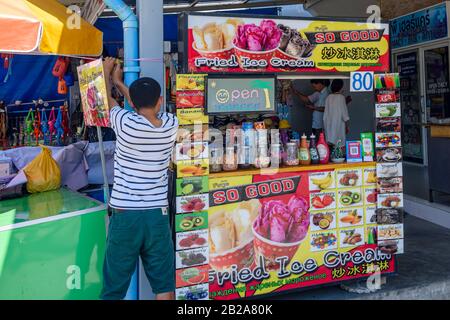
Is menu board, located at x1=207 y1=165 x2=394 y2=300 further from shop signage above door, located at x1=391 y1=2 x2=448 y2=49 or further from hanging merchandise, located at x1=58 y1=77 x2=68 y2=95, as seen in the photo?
shop signage above door, located at x1=391 y1=2 x2=448 y2=49

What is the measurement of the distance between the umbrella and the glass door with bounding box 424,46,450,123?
280 inches

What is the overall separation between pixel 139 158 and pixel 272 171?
1.17 meters

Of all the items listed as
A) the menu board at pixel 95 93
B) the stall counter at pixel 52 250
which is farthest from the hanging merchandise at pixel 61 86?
the stall counter at pixel 52 250

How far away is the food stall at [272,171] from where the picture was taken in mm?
3564

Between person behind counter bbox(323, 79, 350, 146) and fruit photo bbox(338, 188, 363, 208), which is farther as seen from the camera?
person behind counter bbox(323, 79, 350, 146)

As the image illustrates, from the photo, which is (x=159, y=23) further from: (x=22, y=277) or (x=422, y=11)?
(x=422, y=11)

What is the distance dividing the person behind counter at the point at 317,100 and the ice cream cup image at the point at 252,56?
2616mm

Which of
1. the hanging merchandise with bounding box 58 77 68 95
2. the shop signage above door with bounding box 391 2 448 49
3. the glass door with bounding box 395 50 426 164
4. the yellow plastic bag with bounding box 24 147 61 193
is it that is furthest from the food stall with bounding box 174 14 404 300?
the glass door with bounding box 395 50 426 164

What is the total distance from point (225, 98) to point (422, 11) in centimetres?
672

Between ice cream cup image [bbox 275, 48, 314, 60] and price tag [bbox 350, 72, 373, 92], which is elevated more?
ice cream cup image [bbox 275, 48, 314, 60]

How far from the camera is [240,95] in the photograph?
3.73 m

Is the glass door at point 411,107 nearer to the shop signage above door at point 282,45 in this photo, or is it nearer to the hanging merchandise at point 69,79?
the shop signage above door at point 282,45

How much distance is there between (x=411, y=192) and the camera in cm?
738

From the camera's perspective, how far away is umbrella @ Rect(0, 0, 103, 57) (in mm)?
2998
